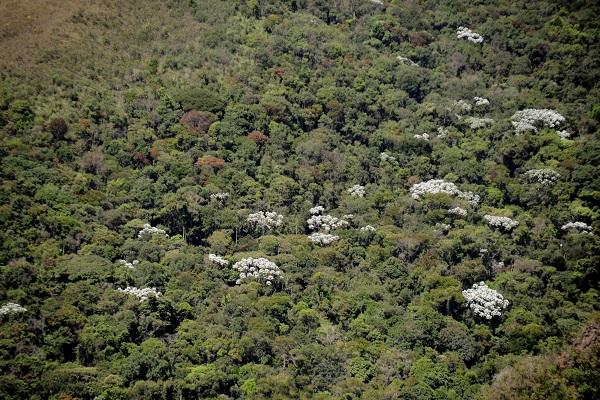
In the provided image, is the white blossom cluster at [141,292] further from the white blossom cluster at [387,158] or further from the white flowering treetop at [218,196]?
the white blossom cluster at [387,158]

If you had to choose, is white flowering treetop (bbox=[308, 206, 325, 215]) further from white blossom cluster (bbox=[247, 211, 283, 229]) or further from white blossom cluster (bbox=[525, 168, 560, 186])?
white blossom cluster (bbox=[525, 168, 560, 186])

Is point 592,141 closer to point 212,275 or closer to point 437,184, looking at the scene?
point 437,184

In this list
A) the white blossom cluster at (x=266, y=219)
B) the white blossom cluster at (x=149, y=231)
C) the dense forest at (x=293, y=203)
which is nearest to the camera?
the dense forest at (x=293, y=203)

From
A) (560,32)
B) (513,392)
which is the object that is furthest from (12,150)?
(560,32)

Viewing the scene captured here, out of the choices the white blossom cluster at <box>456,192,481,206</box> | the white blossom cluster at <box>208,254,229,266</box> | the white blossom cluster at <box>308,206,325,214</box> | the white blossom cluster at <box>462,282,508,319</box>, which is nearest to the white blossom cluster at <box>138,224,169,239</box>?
the white blossom cluster at <box>208,254,229,266</box>

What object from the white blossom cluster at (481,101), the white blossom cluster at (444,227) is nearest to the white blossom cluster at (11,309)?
the white blossom cluster at (444,227)
